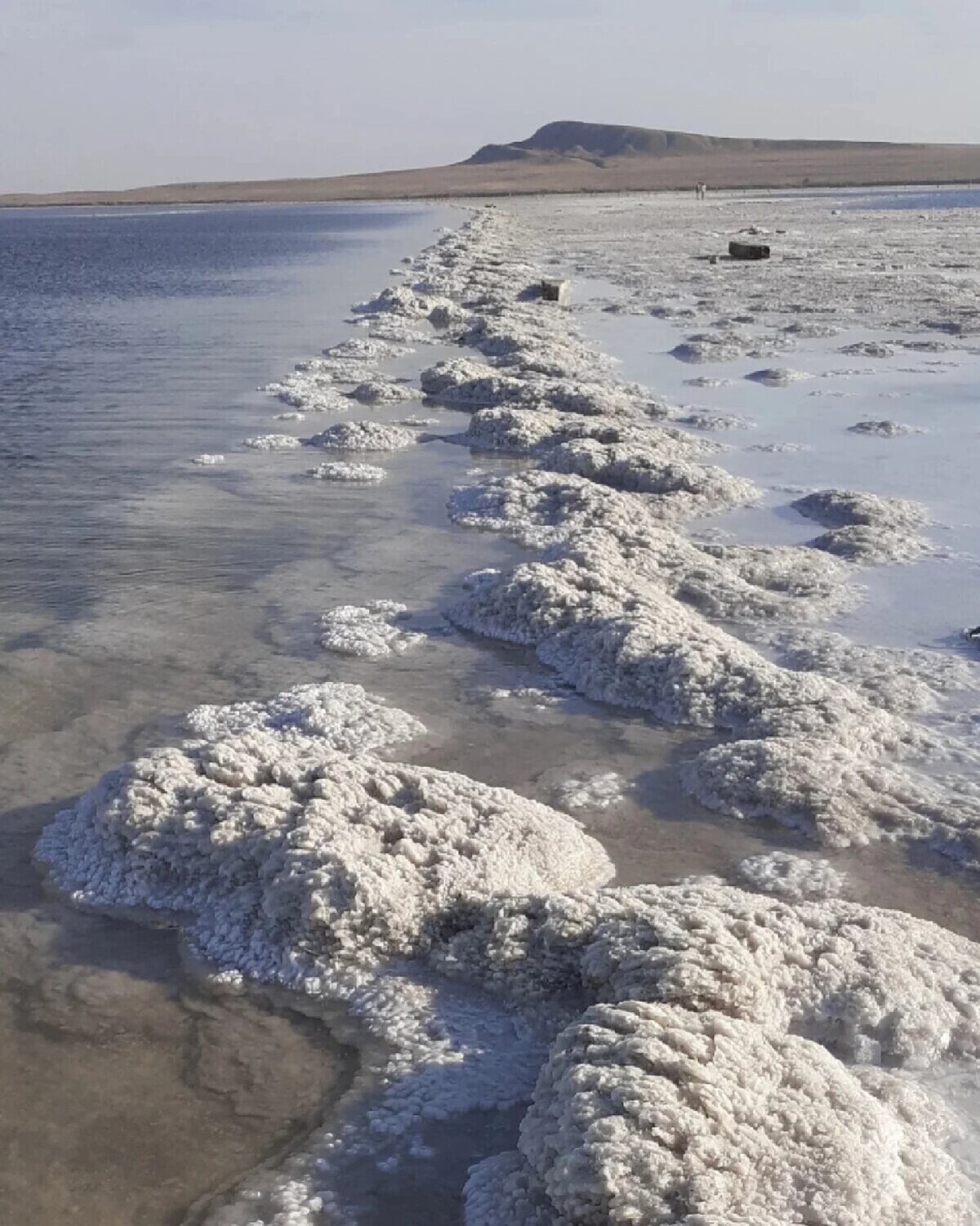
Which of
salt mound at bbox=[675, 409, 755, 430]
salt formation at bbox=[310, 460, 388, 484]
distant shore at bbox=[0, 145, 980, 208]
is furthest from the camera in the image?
distant shore at bbox=[0, 145, 980, 208]

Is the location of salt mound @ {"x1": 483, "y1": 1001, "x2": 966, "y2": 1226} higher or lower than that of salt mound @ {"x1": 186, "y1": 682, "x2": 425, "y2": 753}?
higher

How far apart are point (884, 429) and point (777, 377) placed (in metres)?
3.58

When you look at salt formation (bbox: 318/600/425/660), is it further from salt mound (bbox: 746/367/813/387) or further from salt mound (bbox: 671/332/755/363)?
salt mound (bbox: 671/332/755/363)

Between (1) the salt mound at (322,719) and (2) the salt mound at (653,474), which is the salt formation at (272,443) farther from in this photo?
(1) the salt mound at (322,719)

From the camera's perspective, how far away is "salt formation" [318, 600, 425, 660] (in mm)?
6980

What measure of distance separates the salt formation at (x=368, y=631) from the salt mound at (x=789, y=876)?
2.77 metres

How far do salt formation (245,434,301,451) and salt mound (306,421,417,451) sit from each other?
7.8 inches

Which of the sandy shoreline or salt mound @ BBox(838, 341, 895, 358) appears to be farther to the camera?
salt mound @ BBox(838, 341, 895, 358)

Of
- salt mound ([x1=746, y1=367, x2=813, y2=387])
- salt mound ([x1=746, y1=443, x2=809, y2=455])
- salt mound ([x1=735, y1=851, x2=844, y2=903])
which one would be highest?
salt mound ([x1=746, y1=367, x2=813, y2=387])

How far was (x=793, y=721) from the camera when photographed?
18.9ft

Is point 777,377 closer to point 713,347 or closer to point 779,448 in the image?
point 713,347

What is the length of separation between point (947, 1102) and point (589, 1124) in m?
1.19

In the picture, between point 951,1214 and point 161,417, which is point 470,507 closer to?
point 161,417

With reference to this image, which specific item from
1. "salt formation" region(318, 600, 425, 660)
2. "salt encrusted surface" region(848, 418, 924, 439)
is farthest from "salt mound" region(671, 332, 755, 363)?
"salt formation" region(318, 600, 425, 660)
